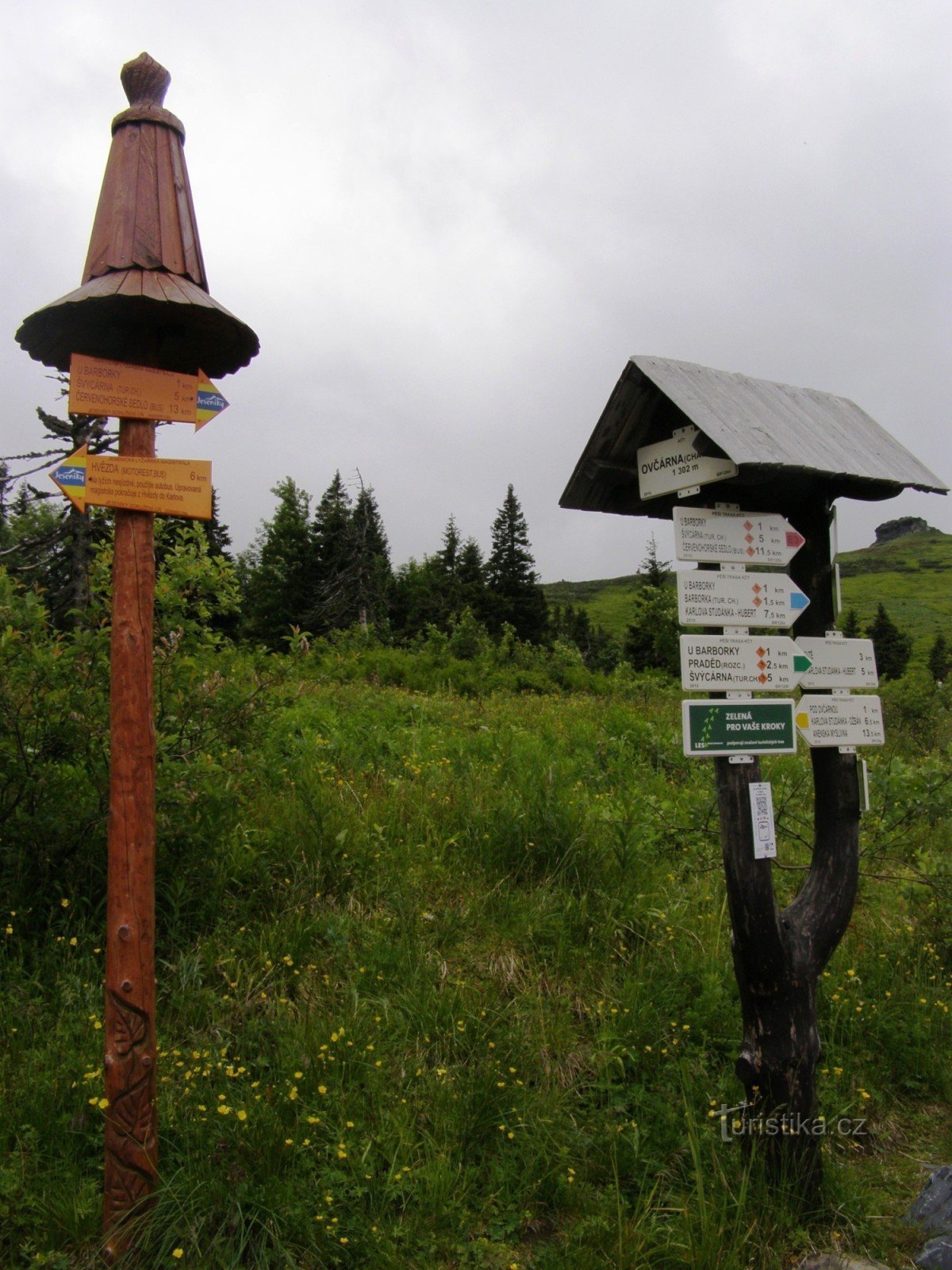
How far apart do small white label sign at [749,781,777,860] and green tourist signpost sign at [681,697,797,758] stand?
0.57 ft

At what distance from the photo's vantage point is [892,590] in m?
100

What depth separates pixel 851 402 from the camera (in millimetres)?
4613

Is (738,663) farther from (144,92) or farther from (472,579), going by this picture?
(472,579)

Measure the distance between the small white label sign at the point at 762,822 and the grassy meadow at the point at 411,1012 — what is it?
1058mm

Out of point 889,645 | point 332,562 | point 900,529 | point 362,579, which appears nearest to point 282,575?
point 332,562

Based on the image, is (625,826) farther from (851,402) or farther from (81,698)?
(81,698)

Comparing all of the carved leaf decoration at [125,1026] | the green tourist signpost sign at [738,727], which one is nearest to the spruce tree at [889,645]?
the green tourist signpost sign at [738,727]

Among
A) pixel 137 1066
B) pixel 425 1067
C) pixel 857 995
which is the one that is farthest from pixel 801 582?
pixel 137 1066

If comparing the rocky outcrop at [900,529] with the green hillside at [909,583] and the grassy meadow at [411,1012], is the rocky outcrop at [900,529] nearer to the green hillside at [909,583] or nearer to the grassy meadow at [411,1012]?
the green hillside at [909,583]

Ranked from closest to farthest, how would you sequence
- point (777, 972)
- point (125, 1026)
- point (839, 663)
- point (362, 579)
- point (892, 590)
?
point (125, 1026) < point (777, 972) < point (839, 663) < point (362, 579) < point (892, 590)

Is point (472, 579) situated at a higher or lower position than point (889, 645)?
higher

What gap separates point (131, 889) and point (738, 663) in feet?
8.38

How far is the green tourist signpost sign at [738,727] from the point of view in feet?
11.3

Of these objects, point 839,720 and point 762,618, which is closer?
point 762,618
